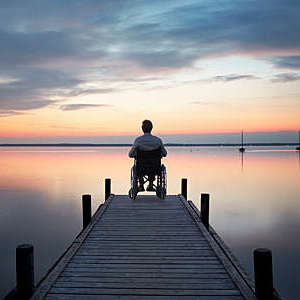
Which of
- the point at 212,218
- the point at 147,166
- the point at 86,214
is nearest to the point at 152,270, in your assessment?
the point at 86,214

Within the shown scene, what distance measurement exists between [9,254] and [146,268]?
6.68 m

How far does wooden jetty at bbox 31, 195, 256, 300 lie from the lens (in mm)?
3691

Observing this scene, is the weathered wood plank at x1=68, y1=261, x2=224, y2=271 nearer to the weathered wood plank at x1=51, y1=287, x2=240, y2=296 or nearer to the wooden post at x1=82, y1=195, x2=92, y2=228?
the weathered wood plank at x1=51, y1=287, x2=240, y2=296

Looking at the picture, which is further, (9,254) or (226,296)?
(9,254)

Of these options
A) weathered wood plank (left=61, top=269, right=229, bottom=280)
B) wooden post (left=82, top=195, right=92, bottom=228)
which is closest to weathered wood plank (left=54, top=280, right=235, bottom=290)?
weathered wood plank (left=61, top=269, right=229, bottom=280)

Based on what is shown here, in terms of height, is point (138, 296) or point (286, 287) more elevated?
point (138, 296)

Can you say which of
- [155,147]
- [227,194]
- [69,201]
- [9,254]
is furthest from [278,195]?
[9,254]

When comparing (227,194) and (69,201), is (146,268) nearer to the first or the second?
(69,201)

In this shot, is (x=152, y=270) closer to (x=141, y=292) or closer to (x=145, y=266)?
(x=145, y=266)

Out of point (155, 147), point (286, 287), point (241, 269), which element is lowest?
point (286, 287)

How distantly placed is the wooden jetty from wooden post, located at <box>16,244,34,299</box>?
0.38ft

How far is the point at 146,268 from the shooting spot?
4371mm

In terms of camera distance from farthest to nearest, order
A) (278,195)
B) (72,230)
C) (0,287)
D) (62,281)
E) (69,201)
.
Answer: (278,195) → (69,201) → (72,230) → (0,287) → (62,281)

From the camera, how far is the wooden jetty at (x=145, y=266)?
3691 millimetres
